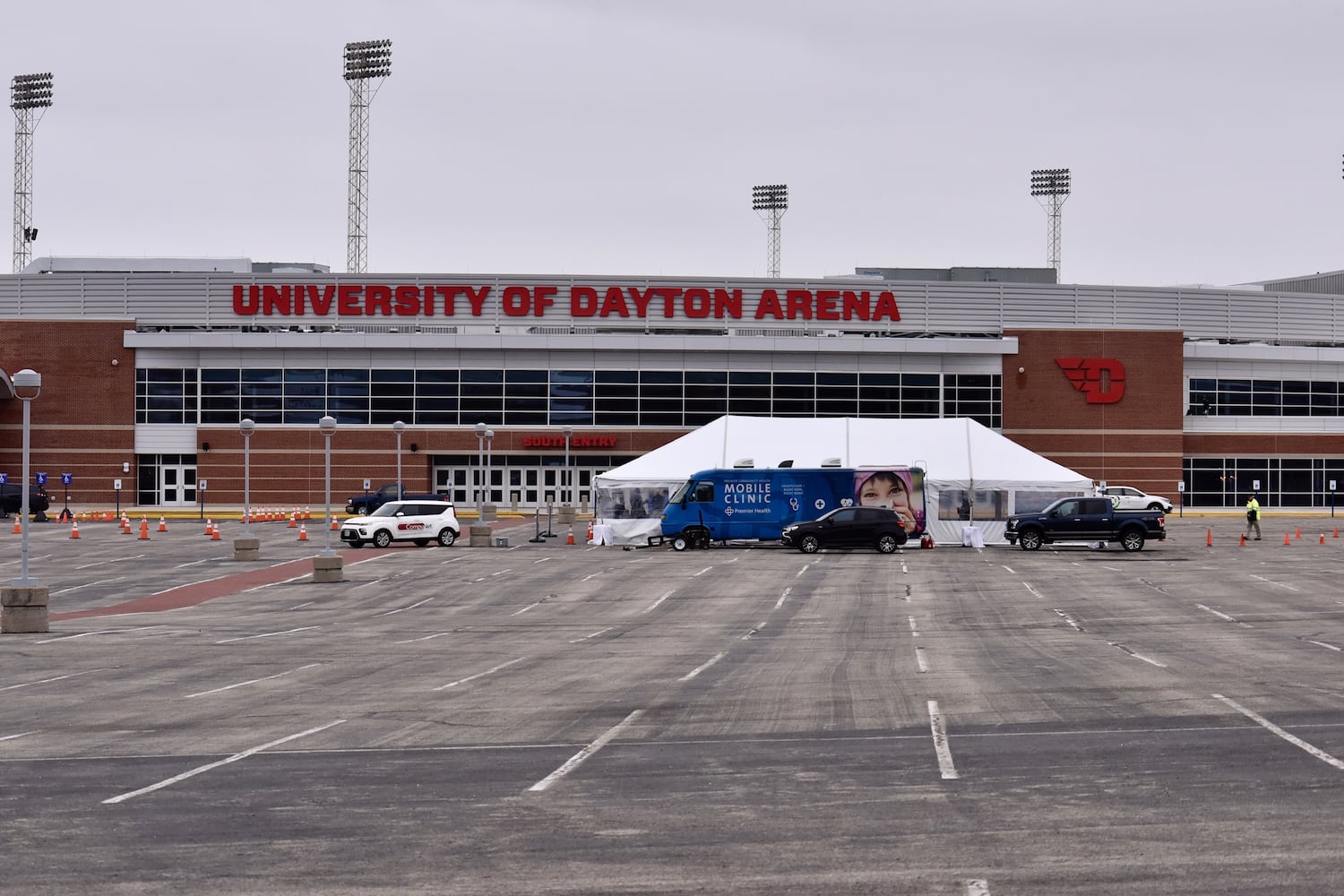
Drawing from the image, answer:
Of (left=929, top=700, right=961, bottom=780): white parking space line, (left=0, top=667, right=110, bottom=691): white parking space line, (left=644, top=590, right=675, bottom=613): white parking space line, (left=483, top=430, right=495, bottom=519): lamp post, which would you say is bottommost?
(left=644, top=590, right=675, bottom=613): white parking space line

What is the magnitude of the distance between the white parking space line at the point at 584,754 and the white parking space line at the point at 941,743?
3.15 m

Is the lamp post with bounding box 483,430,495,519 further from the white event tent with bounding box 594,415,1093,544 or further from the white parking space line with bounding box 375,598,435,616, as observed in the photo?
the white parking space line with bounding box 375,598,435,616

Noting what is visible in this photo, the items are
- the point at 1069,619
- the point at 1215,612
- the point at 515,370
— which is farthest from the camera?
the point at 515,370

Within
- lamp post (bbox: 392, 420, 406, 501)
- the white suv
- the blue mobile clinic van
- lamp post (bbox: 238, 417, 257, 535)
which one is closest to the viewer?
the white suv

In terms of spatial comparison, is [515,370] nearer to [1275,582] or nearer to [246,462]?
[246,462]

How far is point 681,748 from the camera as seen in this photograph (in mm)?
14023

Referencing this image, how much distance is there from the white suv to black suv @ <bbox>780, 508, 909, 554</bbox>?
473 inches

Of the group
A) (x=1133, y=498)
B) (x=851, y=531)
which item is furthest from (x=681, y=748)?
(x=1133, y=498)

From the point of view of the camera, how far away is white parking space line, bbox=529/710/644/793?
12312mm

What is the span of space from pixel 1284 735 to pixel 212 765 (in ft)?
33.1

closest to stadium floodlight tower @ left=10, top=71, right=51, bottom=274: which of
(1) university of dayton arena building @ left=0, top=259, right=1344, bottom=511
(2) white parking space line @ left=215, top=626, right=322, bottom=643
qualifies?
(1) university of dayton arena building @ left=0, top=259, right=1344, bottom=511

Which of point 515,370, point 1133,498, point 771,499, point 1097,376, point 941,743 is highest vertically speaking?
point 515,370

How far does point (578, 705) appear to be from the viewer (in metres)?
17.2

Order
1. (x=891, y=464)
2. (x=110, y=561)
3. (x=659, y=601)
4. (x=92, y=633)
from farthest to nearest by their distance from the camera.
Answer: (x=891, y=464) < (x=110, y=561) < (x=659, y=601) < (x=92, y=633)
